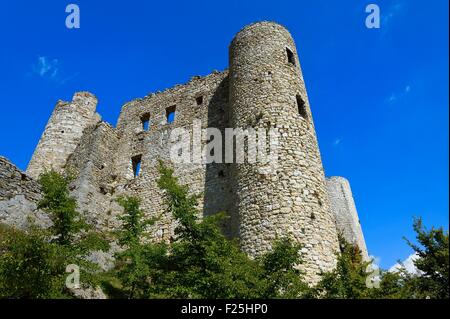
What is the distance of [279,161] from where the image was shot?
11508 millimetres

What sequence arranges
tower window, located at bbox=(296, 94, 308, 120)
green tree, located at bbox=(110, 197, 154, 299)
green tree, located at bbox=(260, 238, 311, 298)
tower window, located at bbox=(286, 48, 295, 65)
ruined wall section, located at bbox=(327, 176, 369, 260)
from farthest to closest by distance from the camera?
ruined wall section, located at bbox=(327, 176, 369, 260) → tower window, located at bbox=(286, 48, 295, 65) → tower window, located at bbox=(296, 94, 308, 120) → green tree, located at bbox=(110, 197, 154, 299) → green tree, located at bbox=(260, 238, 311, 298)

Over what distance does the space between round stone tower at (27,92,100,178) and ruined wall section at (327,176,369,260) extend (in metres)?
15.7

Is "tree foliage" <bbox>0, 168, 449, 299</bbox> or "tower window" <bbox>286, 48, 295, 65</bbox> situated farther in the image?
"tower window" <bbox>286, 48, 295, 65</bbox>

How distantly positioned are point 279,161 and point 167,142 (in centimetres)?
676

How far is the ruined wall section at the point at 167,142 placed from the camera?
14.2 m

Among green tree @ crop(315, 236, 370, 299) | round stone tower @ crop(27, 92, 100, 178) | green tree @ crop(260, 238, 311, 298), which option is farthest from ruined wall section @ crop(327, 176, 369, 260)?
round stone tower @ crop(27, 92, 100, 178)

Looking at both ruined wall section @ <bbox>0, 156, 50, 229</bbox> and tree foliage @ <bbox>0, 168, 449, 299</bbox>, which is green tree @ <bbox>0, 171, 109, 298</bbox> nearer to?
tree foliage @ <bbox>0, 168, 449, 299</bbox>

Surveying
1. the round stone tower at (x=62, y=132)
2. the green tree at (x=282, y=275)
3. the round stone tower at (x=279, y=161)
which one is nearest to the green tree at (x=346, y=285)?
the green tree at (x=282, y=275)

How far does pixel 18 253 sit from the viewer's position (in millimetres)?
7742

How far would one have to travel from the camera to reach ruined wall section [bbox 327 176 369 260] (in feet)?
75.5

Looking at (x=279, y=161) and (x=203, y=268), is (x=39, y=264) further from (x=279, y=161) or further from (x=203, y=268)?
(x=279, y=161)
